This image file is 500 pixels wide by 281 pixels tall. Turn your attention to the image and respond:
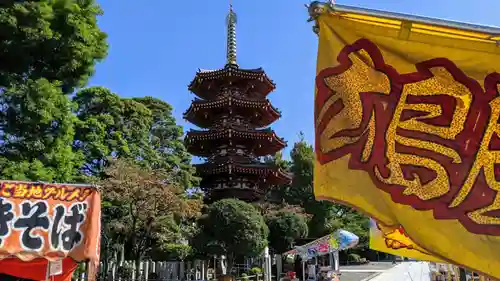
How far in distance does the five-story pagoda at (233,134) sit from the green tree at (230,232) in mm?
5420

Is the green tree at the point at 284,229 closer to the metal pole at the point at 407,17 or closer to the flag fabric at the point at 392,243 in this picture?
the flag fabric at the point at 392,243

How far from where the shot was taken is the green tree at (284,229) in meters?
25.7

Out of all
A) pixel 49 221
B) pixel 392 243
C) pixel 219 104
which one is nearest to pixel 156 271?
pixel 219 104

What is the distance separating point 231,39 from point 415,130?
106 ft

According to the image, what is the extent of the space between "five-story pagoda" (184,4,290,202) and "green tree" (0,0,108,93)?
13070mm

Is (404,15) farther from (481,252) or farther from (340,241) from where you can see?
(340,241)

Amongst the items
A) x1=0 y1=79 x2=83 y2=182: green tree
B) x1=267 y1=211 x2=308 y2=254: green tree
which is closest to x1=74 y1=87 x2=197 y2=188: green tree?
x1=267 y1=211 x2=308 y2=254: green tree

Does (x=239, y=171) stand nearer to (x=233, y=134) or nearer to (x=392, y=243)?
(x=233, y=134)

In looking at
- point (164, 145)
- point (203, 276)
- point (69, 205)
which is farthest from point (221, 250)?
point (69, 205)

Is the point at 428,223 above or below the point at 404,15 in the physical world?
below

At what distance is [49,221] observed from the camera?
5461mm

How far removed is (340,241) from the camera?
49.4 feet

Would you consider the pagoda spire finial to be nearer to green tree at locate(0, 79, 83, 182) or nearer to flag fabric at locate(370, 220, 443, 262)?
green tree at locate(0, 79, 83, 182)

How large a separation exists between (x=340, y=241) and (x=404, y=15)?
532 inches
